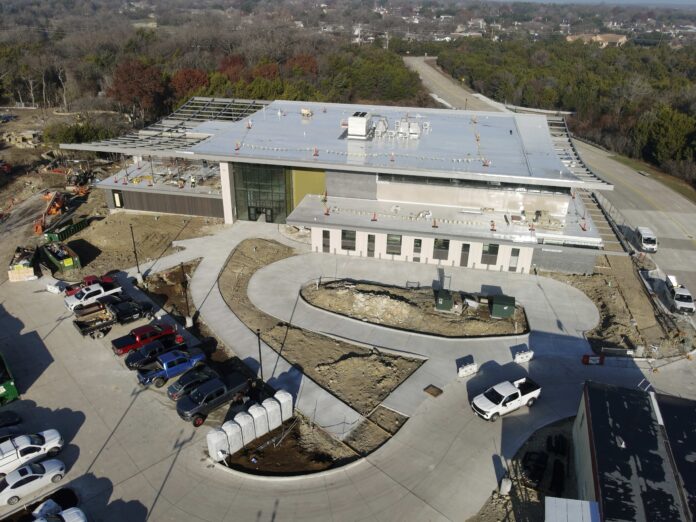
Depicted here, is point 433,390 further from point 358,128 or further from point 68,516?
point 358,128

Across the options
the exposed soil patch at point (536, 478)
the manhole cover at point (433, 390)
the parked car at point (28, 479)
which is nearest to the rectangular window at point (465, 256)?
the manhole cover at point (433, 390)

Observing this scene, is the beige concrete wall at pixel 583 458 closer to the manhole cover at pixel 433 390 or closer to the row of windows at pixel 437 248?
the manhole cover at pixel 433 390

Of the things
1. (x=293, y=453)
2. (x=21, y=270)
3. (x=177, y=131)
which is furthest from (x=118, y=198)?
(x=293, y=453)

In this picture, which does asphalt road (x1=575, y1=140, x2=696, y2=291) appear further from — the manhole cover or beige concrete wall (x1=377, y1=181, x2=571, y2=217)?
the manhole cover

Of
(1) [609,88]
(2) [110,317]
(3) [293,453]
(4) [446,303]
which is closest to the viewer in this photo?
(3) [293,453]

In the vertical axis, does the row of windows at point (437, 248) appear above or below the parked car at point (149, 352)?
above

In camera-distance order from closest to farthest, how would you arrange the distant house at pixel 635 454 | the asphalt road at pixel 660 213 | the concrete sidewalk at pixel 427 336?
the distant house at pixel 635 454, the concrete sidewalk at pixel 427 336, the asphalt road at pixel 660 213

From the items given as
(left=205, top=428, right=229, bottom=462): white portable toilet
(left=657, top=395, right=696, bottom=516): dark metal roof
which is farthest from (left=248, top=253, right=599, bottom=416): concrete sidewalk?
(left=205, top=428, right=229, bottom=462): white portable toilet

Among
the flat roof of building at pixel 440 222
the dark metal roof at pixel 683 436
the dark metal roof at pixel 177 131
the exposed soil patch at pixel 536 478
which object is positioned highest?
the dark metal roof at pixel 177 131
